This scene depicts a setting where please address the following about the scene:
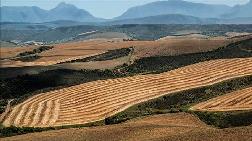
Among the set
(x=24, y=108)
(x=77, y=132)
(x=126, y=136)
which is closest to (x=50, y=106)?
(x=24, y=108)

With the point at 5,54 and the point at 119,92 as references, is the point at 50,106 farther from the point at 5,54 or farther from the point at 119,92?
the point at 5,54

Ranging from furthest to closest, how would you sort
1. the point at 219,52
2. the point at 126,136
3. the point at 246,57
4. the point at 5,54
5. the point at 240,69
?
the point at 5,54
the point at 219,52
the point at 246,57
the point at 240,69
the point at 126,136

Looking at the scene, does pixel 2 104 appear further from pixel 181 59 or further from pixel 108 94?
pixel 181 59

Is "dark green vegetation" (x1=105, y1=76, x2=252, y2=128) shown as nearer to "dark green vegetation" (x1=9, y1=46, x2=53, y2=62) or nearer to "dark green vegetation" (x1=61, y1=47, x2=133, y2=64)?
"dark green vegetation" (x1=61, y1=47, x2=133, y2=64)

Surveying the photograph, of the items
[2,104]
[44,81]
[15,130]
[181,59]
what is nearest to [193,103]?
[15,130]

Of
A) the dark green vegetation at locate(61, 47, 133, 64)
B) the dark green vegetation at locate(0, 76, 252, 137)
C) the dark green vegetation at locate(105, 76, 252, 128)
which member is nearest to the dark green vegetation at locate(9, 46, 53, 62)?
the dark green vegetation at locate(61, 47, 133, 64)

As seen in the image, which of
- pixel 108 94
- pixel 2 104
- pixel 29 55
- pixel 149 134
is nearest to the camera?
pixel 149 134

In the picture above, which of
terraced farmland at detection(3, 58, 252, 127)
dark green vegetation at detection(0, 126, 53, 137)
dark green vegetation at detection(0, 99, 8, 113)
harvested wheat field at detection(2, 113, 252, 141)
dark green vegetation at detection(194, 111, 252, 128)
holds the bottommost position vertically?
dark green vegetation at detection(0, 99, 8, 113)
